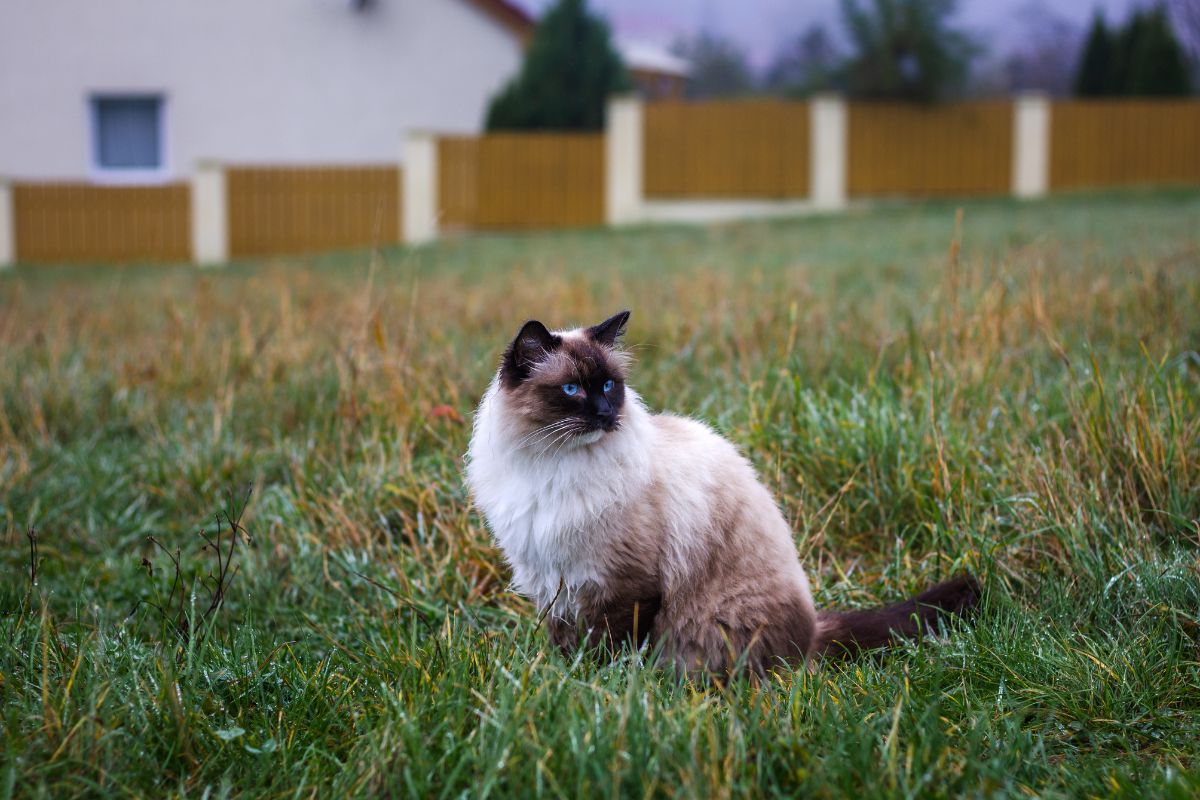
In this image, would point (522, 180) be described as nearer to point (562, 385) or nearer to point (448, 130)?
point (448, 130)

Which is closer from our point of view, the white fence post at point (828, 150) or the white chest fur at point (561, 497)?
the white chest fur at point (561, 497)

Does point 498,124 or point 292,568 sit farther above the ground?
point 498,124

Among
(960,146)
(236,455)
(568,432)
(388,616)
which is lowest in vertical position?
(388,616)

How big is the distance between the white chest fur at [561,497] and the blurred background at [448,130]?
1640 cm

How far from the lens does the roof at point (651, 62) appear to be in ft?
127

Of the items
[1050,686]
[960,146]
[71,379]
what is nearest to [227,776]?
[1050,686]

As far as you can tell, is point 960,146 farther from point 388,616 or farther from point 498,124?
point 388,616

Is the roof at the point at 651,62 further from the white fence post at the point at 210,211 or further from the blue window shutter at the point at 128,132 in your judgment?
the white fence post at the point at 210,211

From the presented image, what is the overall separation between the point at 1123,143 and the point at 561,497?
2102 cm

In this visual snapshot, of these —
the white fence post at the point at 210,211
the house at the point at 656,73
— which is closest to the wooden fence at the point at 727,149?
the white fence post at the point at 210,211

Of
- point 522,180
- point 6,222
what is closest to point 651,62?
point 522,180

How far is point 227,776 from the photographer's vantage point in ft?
7.80

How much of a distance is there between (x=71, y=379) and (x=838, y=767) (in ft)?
15.4

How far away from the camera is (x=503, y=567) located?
3.76 metres
